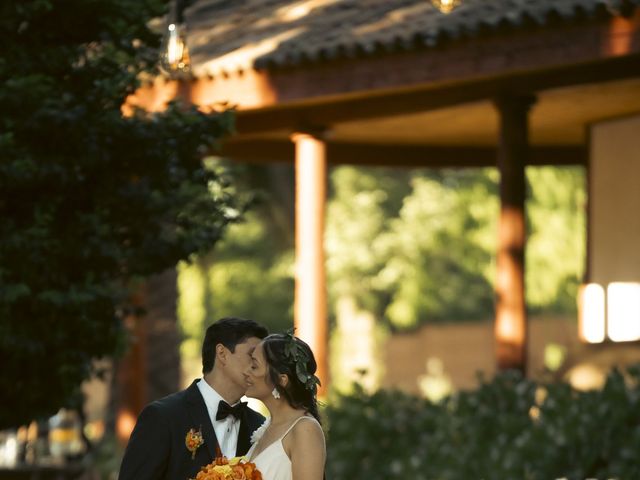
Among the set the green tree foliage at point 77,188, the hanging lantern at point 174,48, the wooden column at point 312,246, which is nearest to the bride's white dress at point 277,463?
the green tree foliage at point 77,188

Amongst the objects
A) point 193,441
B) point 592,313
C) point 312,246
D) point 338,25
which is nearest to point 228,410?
point 193,441

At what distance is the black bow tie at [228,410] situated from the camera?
21.3 ft

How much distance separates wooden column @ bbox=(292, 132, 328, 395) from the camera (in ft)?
51.6

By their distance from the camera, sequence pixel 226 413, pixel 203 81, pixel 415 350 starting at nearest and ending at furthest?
pixel 226 413
pixel 203 81
pixel 415 350

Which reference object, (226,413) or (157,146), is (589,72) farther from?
(226,413)

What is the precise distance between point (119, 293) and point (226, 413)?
410 cm

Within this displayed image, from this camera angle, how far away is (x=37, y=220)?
9773 millimetres

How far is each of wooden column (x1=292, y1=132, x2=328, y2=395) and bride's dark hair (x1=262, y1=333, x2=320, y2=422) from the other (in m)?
9.33

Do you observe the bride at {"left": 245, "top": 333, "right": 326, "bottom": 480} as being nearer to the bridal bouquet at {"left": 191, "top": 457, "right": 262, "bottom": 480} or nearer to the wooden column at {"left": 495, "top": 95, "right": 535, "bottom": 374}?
the bridal bouquet at {"left": 191, "top": 457, "right": 262, "bottom": 480}

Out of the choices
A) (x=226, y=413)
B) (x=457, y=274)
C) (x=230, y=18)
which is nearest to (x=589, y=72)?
(x=230, y=18)

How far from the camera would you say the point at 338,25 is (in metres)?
15.0

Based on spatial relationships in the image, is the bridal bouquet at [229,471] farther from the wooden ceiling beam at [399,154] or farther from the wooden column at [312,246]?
the wooden ceiling beam at [399,154]

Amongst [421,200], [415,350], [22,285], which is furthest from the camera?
[415,350]

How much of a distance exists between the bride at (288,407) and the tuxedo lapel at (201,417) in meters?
0.23
